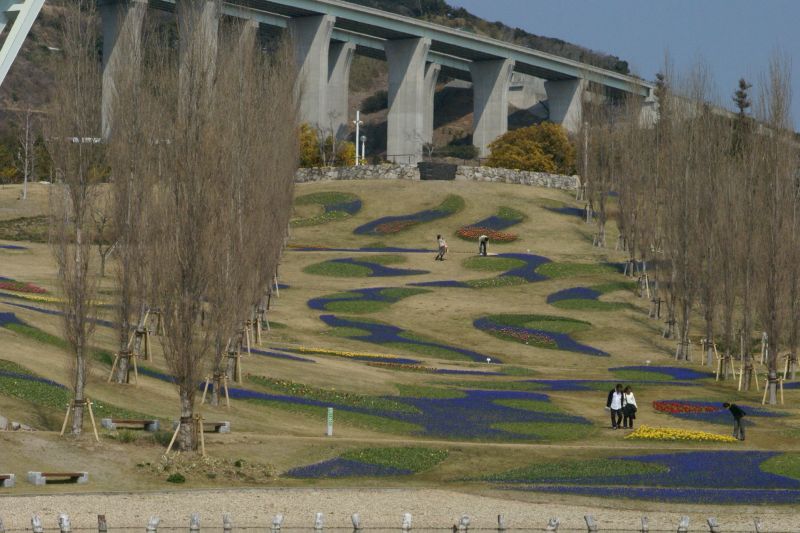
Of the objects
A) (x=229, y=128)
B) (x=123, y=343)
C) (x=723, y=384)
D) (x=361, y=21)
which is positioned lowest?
(x=723, y=384)

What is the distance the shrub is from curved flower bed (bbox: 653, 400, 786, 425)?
82.0m

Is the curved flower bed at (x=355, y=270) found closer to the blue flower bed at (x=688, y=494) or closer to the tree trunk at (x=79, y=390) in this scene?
the tree trunk at (x=79, y=390)

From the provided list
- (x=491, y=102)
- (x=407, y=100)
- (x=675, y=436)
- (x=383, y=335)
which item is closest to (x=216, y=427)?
(x=675, y=436)

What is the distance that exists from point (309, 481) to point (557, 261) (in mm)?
58317

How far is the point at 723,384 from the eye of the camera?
197 ft

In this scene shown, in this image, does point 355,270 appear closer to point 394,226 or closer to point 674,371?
point 394,226

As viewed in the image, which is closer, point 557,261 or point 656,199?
point 656,199

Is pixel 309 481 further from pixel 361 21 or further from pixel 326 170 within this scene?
pixel 361 21

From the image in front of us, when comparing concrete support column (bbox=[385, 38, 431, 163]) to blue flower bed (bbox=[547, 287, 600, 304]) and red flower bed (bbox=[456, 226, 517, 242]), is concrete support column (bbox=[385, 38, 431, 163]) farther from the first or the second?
blue flower bed (bbox=[547, 287, 600, 304])

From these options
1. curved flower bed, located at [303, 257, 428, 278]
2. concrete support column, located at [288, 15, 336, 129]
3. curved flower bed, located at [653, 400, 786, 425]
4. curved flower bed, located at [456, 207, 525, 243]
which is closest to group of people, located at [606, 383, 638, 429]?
curved flower bed, located at [653, 400, 786, 425]

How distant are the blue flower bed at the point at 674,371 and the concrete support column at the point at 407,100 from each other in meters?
77.6

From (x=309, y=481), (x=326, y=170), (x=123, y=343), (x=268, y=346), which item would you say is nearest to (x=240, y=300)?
(x=123, y=343)

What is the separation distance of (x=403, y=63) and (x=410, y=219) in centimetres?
3854

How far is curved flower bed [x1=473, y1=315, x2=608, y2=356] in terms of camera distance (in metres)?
69.5
